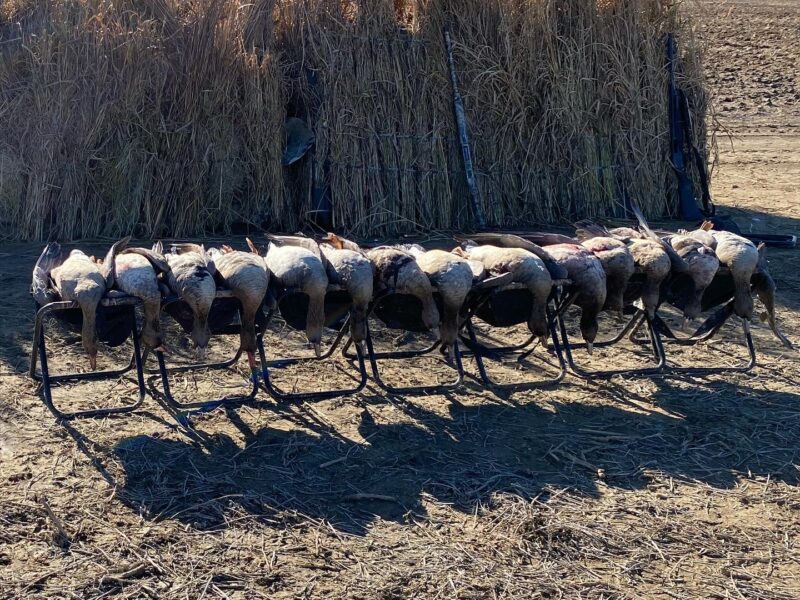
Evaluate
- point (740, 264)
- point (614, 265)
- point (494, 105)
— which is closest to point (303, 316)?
point (614, 265)

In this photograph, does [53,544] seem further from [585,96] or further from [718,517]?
[585,96]

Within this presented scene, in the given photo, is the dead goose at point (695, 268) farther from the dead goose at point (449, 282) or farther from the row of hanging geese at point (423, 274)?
the dead goose at point (449, 282)

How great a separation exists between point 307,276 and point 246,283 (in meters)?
0.33

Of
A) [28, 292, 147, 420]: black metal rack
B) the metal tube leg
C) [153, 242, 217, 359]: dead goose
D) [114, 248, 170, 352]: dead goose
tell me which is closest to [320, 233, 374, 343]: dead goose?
the metal tube leg

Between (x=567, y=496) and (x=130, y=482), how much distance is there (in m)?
2.07

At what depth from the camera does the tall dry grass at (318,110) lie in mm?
8414

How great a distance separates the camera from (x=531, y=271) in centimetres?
535

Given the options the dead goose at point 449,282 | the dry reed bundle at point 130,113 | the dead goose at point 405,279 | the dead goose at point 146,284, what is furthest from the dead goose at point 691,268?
the dry reed bundle at point 130,113

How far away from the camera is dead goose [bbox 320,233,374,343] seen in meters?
5.12

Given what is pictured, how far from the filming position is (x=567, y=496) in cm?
448

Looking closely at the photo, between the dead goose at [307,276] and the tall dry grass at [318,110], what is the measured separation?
3.67m

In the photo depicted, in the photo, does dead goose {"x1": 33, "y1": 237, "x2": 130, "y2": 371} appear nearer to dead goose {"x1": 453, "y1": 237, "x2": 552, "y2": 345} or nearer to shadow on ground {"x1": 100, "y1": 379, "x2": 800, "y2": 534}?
shadow on ground {"x1": 100, "y1": 379, "x2": 800, "y2": 534}

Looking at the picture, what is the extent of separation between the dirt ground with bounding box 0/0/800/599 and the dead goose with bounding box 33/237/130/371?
56 centimetres

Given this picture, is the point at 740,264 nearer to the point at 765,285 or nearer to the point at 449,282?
the point at 765,285
